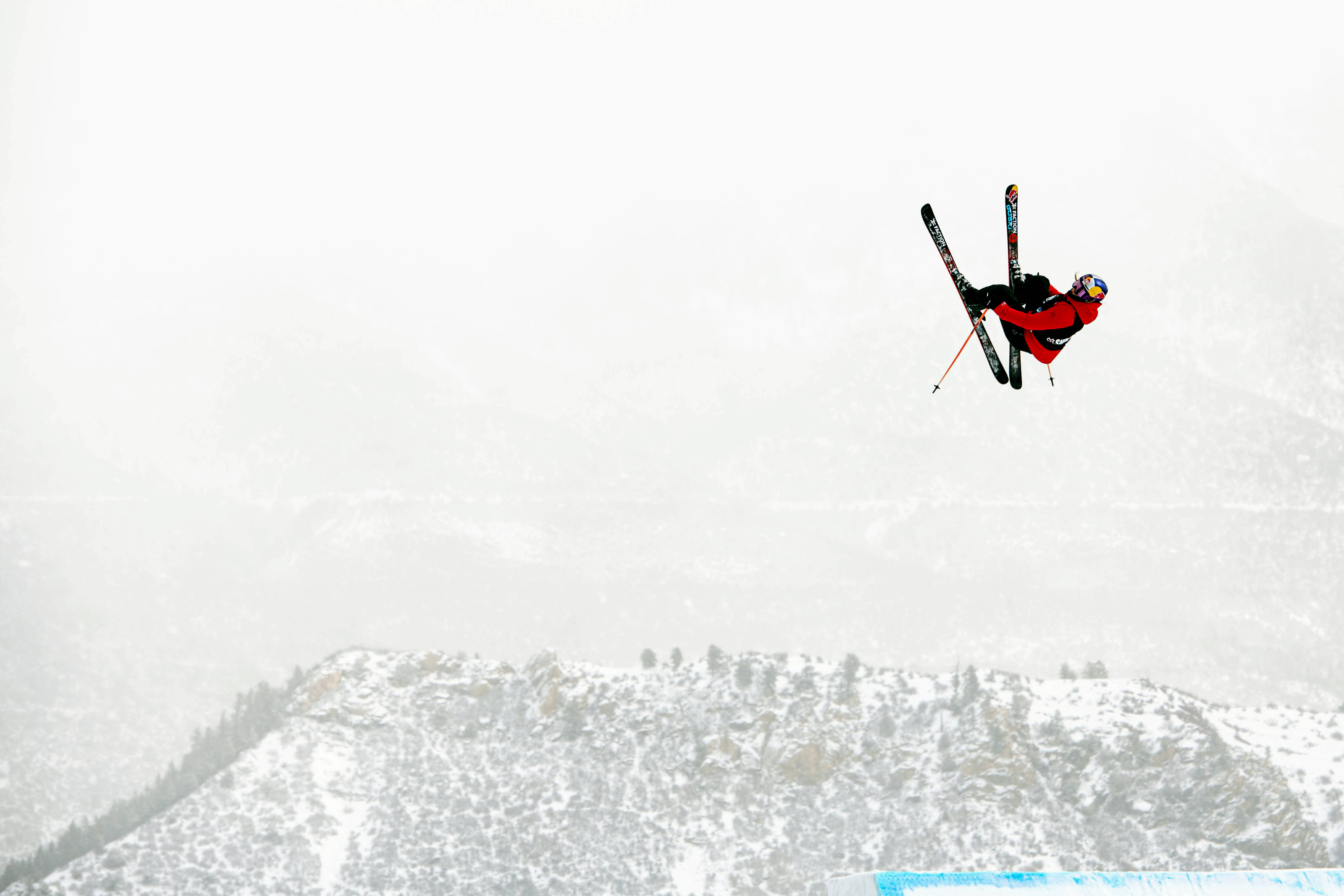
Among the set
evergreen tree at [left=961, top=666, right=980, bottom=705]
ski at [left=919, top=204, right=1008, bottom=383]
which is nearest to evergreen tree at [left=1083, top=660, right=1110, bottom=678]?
evergreen tree at [left=961, top=666, right=980, bottom=705]

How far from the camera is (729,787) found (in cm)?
6219

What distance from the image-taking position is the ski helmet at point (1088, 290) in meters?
20.5

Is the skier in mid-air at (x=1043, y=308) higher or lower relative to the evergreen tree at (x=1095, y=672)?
higher

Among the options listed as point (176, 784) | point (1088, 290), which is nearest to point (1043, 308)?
point (1088, 290)

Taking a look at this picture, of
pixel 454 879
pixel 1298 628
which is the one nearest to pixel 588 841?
pixel 454 879

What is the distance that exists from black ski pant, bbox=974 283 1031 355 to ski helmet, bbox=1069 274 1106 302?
1019 mm

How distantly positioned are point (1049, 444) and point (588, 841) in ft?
426

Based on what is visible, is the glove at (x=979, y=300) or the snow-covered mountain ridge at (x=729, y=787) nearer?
the glove at (x=979, y=300)

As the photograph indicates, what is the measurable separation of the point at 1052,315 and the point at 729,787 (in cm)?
4730

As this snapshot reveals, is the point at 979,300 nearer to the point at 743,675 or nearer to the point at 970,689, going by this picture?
the point at 970,689

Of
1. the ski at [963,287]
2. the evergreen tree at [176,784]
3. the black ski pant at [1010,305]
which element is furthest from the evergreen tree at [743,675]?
the black ski pant at [1010,305]

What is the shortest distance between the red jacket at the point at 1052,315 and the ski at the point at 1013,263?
1.63 ft

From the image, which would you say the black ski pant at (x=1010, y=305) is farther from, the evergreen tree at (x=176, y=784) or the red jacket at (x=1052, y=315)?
the evergreen tree at (x=176, y=784)

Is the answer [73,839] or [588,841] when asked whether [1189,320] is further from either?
[73,839]
